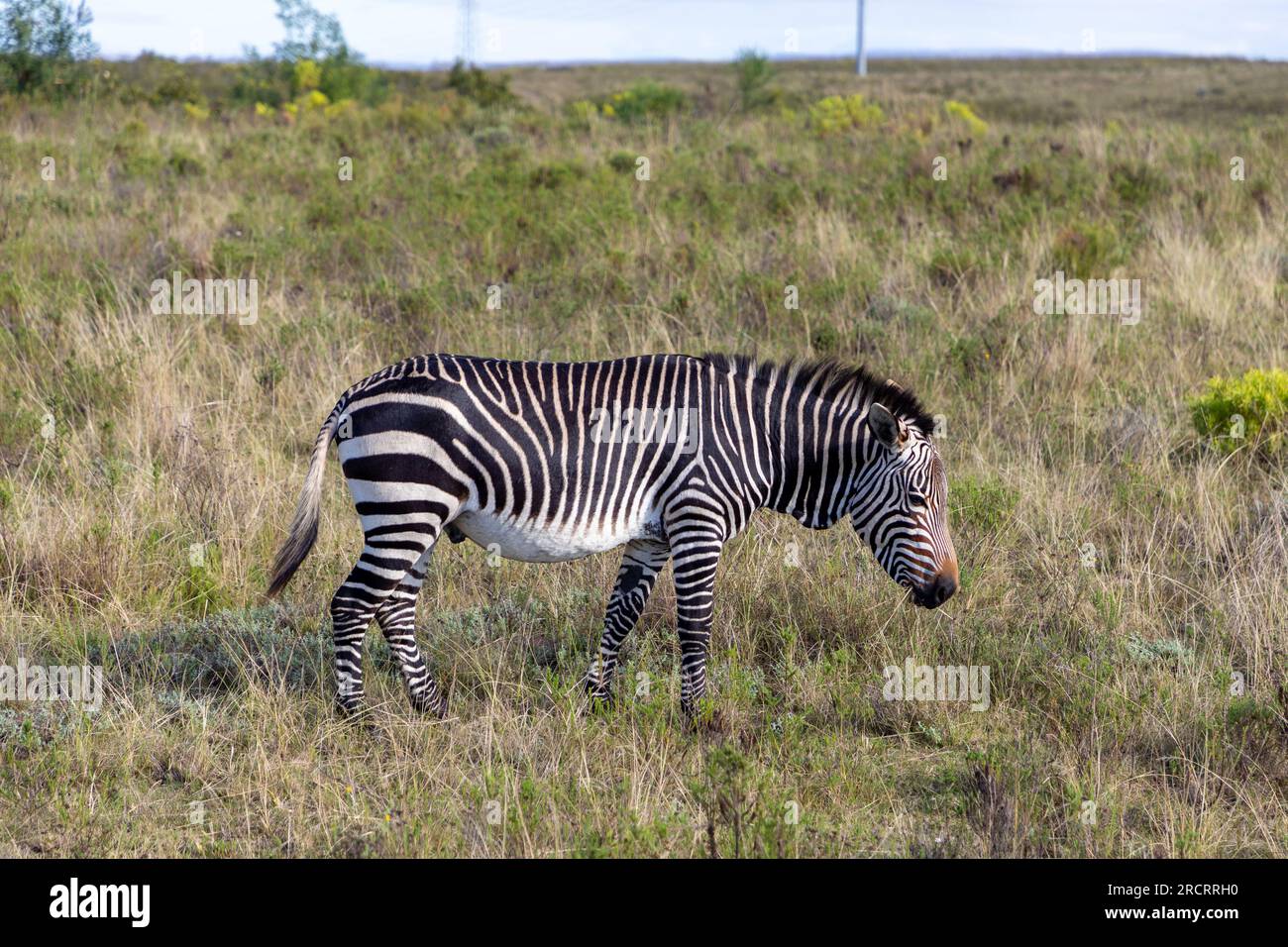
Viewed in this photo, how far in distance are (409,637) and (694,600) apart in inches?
47.8

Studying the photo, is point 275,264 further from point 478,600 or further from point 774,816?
point 774,816

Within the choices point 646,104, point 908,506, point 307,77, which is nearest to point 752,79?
point 646,104

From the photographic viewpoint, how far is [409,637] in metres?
5.06

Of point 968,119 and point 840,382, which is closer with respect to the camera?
point 840,382

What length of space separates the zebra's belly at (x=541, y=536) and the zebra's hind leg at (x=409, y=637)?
0.29 metres

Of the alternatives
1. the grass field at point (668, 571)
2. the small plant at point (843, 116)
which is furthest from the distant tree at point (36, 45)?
the small plant at point (843, 116)

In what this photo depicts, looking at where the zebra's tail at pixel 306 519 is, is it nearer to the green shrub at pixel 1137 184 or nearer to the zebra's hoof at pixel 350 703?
the zebra's hoof at pixel 350 703

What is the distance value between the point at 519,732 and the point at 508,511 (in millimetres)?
882

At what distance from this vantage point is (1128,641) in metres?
5.41

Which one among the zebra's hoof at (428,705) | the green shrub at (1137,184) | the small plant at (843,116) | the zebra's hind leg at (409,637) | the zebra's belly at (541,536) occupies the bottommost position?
the zebra's hoof at (428,705)

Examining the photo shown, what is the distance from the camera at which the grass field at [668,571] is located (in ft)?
14.3

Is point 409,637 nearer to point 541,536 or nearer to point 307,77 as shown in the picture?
point 541,536

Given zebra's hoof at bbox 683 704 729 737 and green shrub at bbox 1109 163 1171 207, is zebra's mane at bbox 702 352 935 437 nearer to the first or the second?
zebra's hoof at bbox 683 704 729 737
